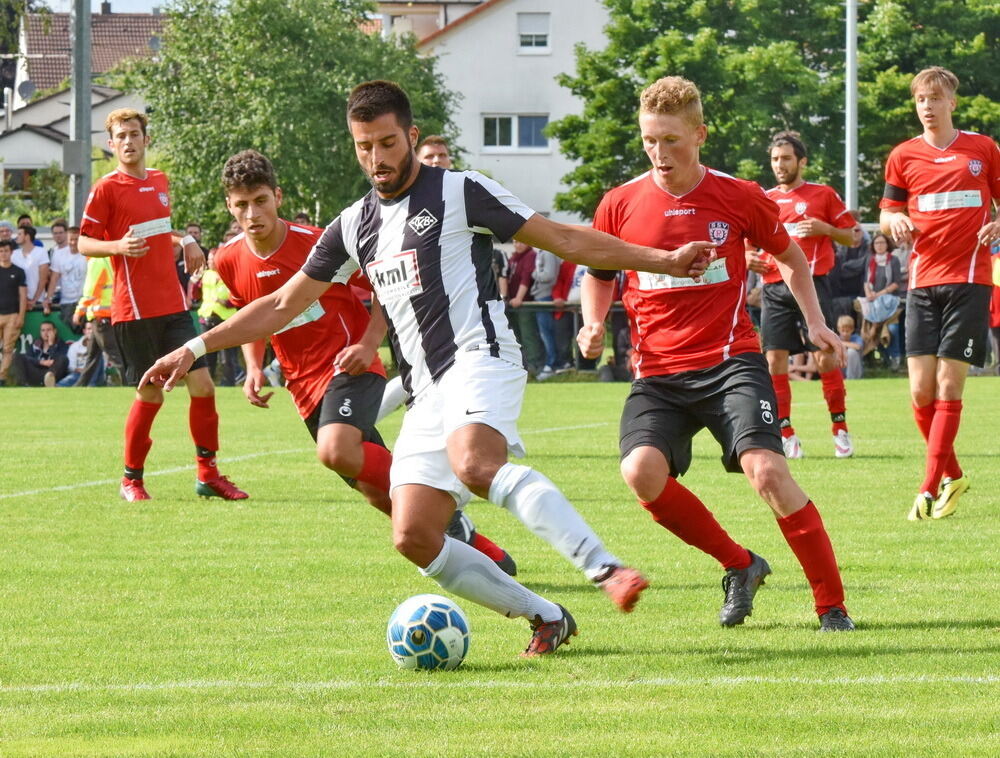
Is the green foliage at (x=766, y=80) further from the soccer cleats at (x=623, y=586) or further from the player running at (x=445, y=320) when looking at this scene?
the soccer cleats at (x=623, y=586)

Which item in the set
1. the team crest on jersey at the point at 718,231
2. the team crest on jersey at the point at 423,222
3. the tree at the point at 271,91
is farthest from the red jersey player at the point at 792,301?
the tree at the point at 271,91

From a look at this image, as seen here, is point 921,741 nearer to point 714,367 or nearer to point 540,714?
point 540,714

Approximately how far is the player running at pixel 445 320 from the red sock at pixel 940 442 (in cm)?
427

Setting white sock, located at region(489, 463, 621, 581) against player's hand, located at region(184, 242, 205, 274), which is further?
player's hand, located at region(184, 242, 205, 274)

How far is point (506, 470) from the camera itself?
545 centimetres

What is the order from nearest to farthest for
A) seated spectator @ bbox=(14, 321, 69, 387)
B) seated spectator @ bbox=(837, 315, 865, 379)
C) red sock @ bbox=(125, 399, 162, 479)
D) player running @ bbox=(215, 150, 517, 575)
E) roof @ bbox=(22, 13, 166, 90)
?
player running @ bbox=(215, 150, 517, 575) < red sock @ bbox=(125, 399, 162, 479) < seated spectator @ bbox=(837, 315, 865, 379) < seated spectator @ bbox=(14, 321, 69, 387) < roof @ bbox=(22, 13, 166, 90)

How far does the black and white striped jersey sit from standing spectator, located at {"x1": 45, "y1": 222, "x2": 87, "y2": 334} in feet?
63.7

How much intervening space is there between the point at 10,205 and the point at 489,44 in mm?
19105

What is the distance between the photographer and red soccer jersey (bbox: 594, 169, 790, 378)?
654cm

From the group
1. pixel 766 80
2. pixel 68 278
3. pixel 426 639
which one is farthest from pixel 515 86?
pixel 426 639

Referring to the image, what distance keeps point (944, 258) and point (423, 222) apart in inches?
192

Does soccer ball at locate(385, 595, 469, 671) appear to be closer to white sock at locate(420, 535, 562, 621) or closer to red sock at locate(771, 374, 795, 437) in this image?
white sock at locate(420, 535, 562, 621)

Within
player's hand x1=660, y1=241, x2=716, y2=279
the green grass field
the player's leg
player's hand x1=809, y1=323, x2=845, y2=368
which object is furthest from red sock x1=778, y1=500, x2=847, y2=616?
player's hand x1=660, y1=241, x2=716, y2=279

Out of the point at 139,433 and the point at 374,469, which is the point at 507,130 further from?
the point at 374,469
